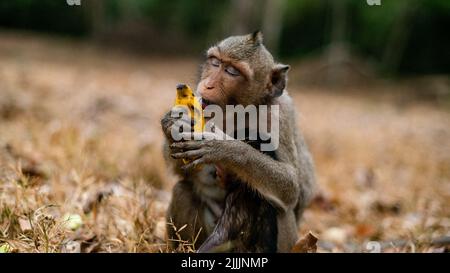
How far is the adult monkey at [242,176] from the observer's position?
122 inches

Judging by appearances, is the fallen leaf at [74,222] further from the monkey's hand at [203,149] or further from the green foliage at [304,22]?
the green foliage at [304,22]

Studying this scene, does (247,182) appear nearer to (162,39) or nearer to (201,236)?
(201,236)

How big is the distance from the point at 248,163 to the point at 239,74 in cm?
68

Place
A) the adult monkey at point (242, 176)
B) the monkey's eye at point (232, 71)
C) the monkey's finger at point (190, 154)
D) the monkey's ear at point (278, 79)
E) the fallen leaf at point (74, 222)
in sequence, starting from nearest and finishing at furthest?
the monkey's finger at point (190, 154) → the adult monkey at point (242, 176) → the fallen leaf at point (74, 222) → the monkey's eye at point (232, 71) → the monkey's ear at point (278, 79)

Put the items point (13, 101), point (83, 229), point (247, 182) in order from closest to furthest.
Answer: point (247, 182), point (83, 229), point (13, 101)

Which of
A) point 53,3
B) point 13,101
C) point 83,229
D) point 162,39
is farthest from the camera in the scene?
point 162,39

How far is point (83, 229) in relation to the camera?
3330 millimetres

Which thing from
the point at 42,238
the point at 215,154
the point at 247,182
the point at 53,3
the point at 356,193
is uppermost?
the point at 53,3

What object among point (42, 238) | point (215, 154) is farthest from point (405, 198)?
point (42, 238)

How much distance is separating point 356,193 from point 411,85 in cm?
1667

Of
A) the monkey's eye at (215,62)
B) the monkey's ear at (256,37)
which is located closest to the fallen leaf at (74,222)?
the monkey's eye at (215,62)

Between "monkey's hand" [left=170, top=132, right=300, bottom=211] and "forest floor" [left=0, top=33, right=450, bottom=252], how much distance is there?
0.61 meters

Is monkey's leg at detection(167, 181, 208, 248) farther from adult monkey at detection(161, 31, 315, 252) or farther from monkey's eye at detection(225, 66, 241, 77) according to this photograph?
monkey's eye at detection(225, 66, 241, 77)

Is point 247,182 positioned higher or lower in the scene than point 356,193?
higher
